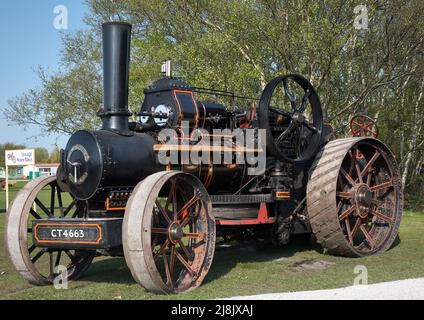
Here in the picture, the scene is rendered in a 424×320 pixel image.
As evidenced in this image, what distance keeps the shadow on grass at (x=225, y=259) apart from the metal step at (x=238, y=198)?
87 centimetres

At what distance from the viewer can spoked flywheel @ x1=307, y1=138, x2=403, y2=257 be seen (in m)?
7.66

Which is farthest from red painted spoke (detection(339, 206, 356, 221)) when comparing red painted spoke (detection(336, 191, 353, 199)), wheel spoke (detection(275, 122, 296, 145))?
wheel spoke (detection(275, 122, 296, 145))

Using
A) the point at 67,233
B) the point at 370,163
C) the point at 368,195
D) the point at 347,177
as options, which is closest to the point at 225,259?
the point at 347,177

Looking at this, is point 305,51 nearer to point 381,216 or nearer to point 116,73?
point 381,216

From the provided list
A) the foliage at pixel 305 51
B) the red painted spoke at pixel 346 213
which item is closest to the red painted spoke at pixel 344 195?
the red painted spoke at pixel 346 213

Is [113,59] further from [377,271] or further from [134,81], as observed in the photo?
[134,81]

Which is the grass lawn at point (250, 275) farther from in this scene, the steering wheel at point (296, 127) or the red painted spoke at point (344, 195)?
the steering wheel at point (296, 127)

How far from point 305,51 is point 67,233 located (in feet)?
30.5

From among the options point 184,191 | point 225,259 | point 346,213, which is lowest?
point 225,259

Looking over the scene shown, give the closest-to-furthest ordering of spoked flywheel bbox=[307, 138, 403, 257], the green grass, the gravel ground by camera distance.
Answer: the gravel ground, the green grass, spoked flywheel bbox=[307, 138, 403, 257]

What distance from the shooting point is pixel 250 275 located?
22.4 ft

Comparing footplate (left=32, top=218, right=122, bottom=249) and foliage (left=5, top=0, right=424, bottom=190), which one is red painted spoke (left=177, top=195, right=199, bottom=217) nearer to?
footplate (left=32, top=218, right=122, bottom=249)

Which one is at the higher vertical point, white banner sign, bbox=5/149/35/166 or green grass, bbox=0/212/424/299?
white banner sign, bbox=5/149/35/166

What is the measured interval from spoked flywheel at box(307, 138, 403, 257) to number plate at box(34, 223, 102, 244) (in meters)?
3.21
